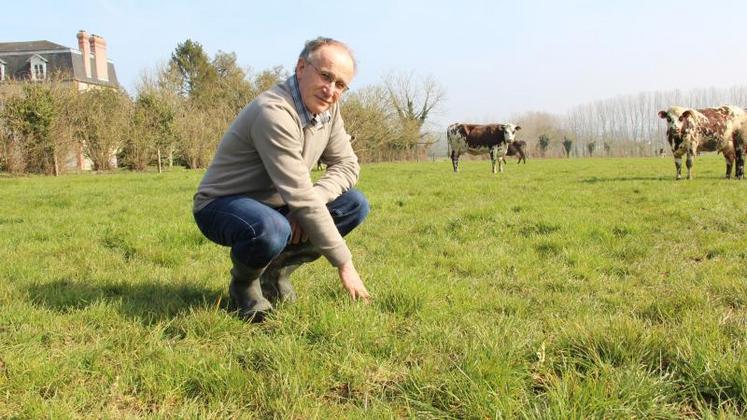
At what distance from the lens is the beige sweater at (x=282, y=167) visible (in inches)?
105

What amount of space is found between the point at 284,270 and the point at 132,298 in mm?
1082

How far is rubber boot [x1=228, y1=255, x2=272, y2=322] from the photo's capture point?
2912 mm

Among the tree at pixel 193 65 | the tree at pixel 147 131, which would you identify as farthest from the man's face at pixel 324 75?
the tree at pixel 193 65

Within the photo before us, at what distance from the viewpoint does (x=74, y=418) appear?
6.11ft

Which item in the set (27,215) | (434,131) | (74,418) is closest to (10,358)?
(74,418)

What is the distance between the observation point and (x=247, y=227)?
8.93 ft

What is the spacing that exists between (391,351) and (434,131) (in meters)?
59.3

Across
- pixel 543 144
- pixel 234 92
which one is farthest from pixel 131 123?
pixel 543 144

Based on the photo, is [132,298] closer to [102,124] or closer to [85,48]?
[102,124]

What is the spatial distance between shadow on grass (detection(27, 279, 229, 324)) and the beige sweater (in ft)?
2.16

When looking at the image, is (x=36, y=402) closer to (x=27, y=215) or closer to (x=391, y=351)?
(x=391, y=351)

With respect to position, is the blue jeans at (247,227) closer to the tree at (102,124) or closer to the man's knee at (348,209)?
the man's knee at (348,209)

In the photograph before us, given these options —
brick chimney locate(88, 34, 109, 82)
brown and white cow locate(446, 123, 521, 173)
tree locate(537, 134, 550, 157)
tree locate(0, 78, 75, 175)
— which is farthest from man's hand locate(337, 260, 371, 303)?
tree locate(537, 134, 550, 157)

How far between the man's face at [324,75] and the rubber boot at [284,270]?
89 centimetres
